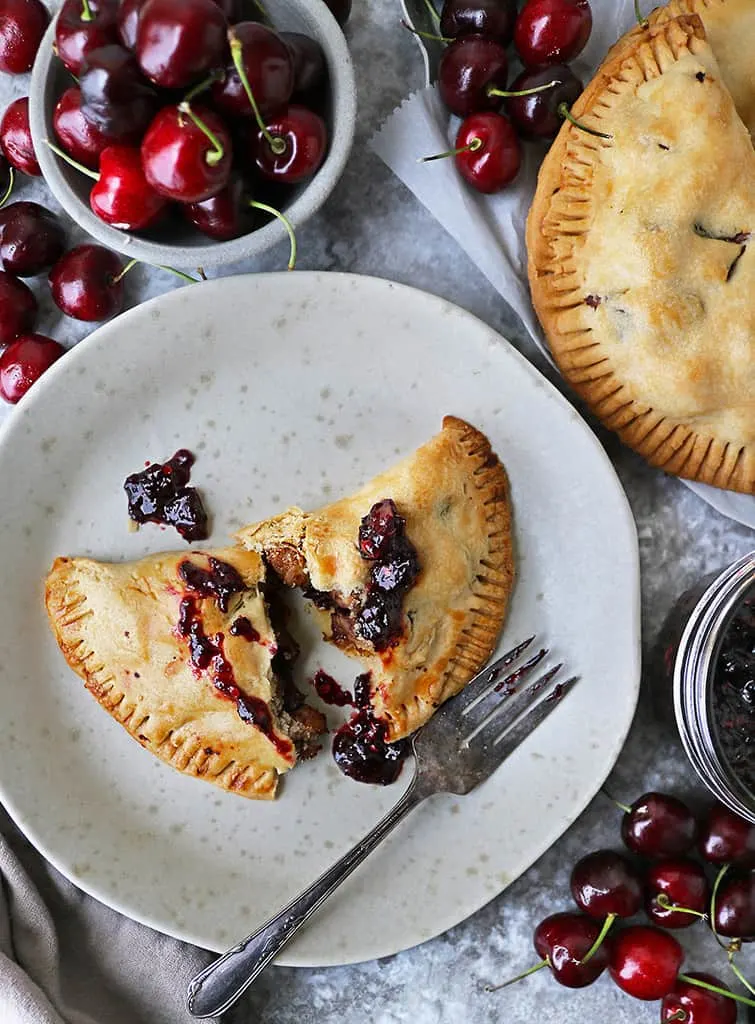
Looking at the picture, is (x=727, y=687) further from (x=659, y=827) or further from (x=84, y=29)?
(x=84, y=29)

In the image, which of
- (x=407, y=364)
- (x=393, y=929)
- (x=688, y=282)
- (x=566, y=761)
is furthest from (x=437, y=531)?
(x=393, y=929)

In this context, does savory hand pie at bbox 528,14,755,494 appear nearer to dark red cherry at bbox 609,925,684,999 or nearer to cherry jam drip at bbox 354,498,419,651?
cherry jam drip at bbox 354,498,419,651

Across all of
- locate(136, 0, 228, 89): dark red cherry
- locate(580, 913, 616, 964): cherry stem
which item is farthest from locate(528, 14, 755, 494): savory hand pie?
locate(580, 913, 616, 964): cherry stem

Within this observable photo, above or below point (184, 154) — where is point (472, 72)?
below

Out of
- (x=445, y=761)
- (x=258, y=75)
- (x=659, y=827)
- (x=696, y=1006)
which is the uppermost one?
(x=258, y=75)

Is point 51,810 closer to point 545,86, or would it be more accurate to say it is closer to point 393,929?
point 393,929

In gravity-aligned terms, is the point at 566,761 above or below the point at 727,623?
below

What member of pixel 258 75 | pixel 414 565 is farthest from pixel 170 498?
pixel 258 75
